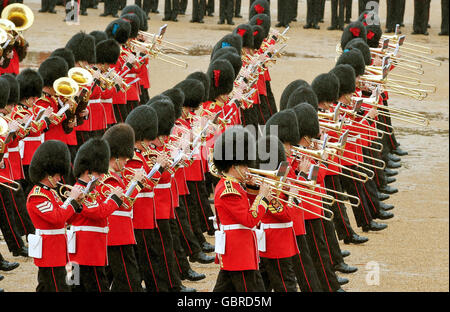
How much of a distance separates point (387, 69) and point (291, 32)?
316 inches

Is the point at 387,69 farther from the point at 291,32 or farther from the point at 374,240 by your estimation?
the point at 291,32

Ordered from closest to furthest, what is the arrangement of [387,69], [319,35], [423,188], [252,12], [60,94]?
[60,94], [387,69], [423,188], [252,12], [319,35]

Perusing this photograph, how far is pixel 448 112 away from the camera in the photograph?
498 inches

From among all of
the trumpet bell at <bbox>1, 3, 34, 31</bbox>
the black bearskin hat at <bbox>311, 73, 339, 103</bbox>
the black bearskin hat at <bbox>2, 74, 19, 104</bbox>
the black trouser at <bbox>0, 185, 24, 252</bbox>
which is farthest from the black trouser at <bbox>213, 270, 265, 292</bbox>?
the trumpet bell at <bbox>1, 3, 34, 31</bbox>

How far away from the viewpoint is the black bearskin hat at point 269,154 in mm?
5930

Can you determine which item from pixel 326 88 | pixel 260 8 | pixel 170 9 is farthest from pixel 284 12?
pixel 326 88

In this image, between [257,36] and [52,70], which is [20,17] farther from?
[257,36]

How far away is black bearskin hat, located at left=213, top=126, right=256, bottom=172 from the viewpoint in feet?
18.7

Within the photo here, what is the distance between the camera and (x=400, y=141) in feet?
36.5

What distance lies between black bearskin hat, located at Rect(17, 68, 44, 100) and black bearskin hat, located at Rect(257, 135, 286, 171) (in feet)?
8.33

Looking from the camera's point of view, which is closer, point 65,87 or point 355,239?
point 355,239

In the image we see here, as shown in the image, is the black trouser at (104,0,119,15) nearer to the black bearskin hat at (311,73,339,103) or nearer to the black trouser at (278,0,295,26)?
the black trouser at (278,0,295,26)

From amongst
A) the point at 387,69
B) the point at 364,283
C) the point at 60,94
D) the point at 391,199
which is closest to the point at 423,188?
the point at 391,199

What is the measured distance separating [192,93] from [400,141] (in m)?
3.76
